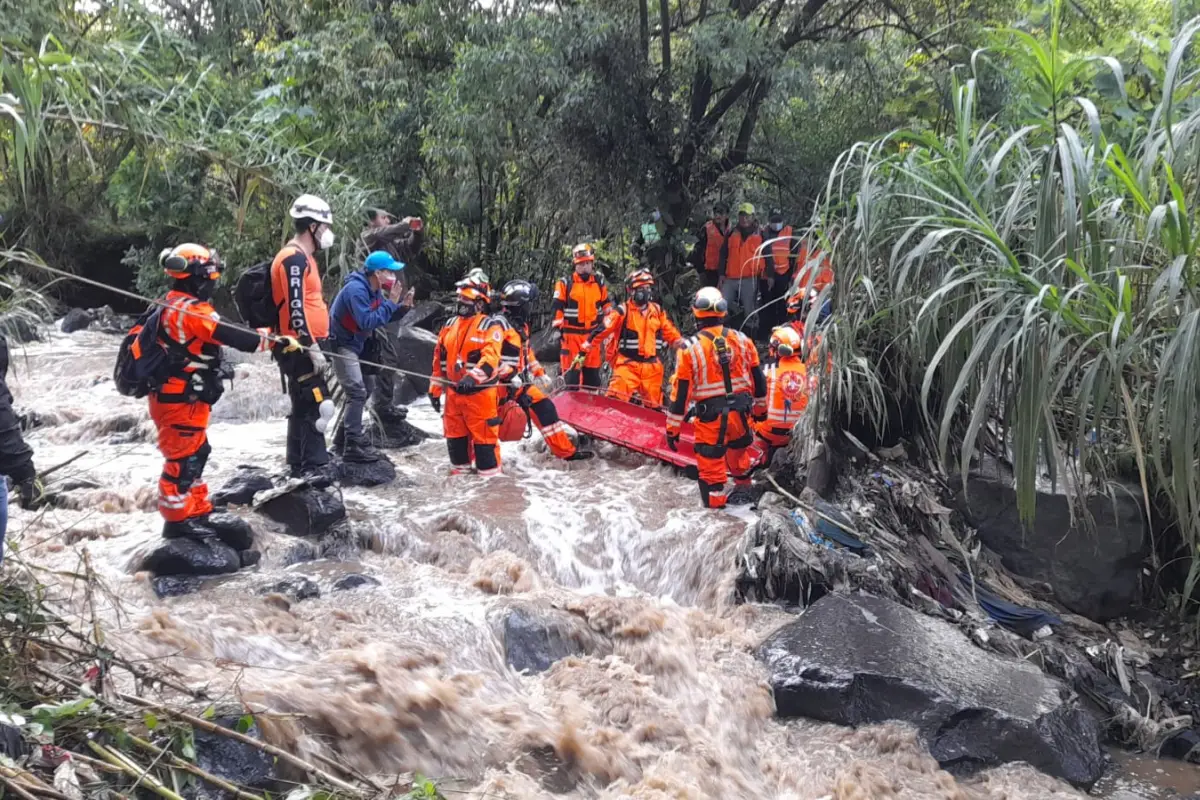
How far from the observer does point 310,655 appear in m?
4.90

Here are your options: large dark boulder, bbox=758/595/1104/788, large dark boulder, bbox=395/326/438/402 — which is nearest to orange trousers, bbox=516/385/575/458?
large dark boulder, bbox=758/595/1104/788

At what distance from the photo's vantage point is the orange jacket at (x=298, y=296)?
20.4ft

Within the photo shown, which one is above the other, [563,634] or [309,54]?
[309,54]

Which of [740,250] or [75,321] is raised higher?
[740,250]

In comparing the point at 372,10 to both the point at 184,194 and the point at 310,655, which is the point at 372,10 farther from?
the point at 310,655

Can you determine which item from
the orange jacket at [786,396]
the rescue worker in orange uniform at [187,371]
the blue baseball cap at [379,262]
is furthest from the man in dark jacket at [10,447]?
the orange jacket at [786,396]

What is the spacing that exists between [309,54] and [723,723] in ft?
33.8

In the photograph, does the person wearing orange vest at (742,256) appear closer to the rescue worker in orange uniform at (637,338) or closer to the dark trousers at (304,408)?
the rescue worker in orange uniform at (637,338)

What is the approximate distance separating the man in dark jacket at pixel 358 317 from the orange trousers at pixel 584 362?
2473 mm

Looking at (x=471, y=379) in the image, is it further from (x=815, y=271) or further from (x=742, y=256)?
(x=742, y=256)

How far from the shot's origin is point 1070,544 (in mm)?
6004

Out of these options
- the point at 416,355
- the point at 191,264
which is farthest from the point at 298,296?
the point at 416,355

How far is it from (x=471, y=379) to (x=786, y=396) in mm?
2348

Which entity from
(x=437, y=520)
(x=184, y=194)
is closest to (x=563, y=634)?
(x=437, y=520)
